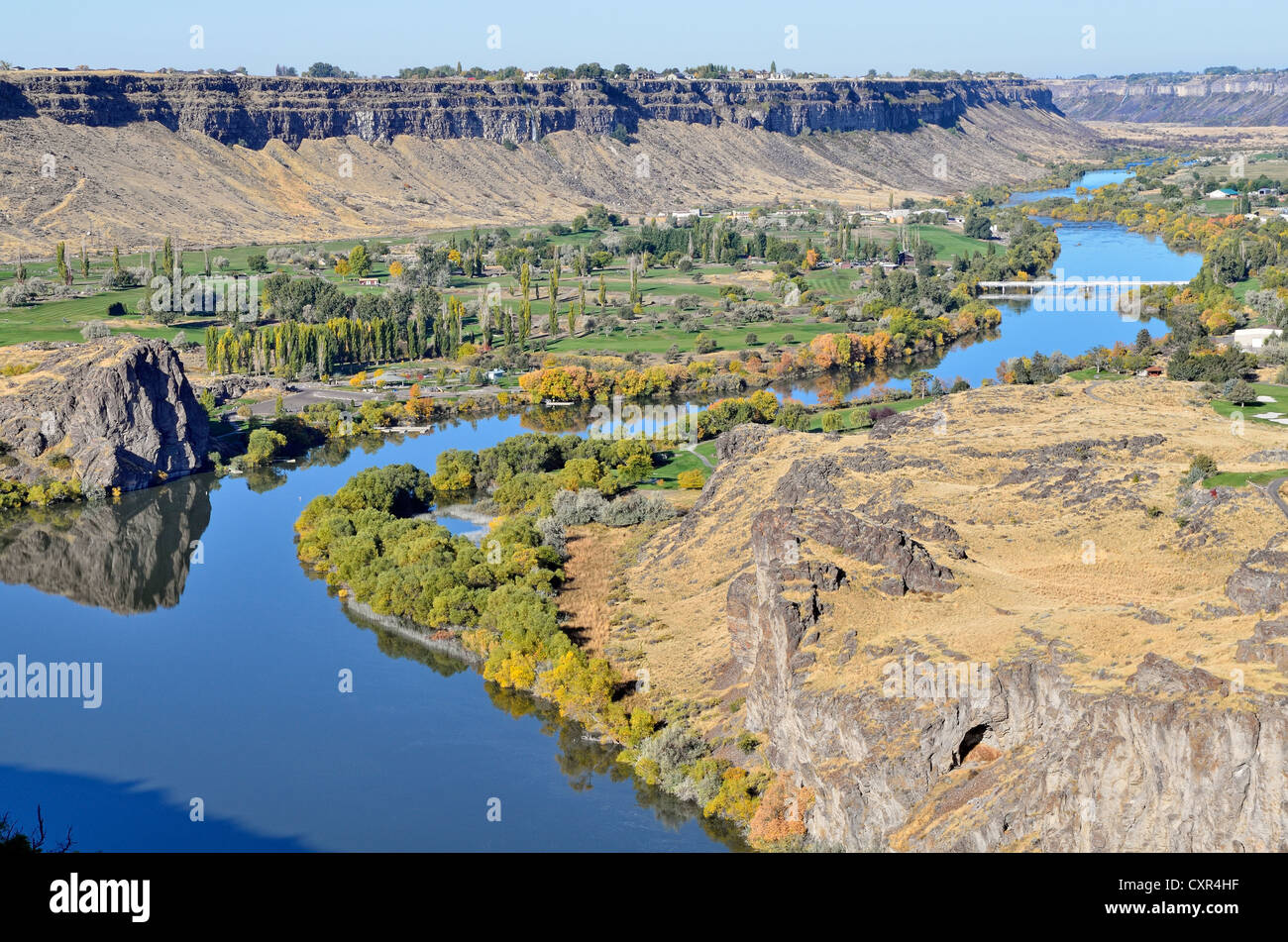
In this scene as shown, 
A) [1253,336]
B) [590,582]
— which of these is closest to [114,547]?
[590,582]

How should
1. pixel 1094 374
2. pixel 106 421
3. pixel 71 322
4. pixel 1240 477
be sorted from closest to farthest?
1. pixel 1240 477
2. pixel 106 421
3. pixel 1094 374
4. pixel 71 322

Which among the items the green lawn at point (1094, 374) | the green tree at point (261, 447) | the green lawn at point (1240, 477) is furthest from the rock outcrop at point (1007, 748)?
the green lawn at point (1094, 374)

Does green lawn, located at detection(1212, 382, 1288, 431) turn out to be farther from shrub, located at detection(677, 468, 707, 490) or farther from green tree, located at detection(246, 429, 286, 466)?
green tree, located at detection(246, 429, 286, 466)

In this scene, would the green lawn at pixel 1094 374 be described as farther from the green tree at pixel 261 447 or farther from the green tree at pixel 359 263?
the green tree at pixel 359 263

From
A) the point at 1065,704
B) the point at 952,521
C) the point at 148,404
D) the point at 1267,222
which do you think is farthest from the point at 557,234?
the point at 1065,704

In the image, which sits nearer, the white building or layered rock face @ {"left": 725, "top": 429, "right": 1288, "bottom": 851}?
layered rock face @ {"left": 725, "top": 429, "right": 1288, "bottom": 851}

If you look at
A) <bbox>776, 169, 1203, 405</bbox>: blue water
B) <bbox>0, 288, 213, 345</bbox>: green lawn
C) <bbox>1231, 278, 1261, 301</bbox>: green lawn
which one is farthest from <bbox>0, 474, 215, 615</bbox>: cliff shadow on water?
<bbox>1231, 278, 1261, 301</bbox>: green lawn

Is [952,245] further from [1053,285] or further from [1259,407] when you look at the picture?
[1259,407]
